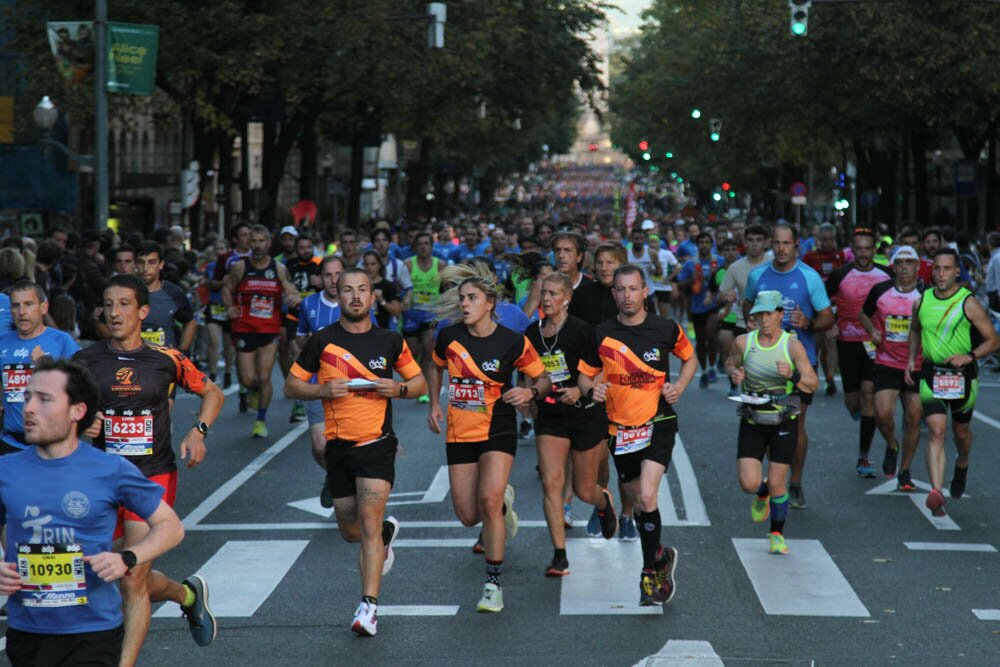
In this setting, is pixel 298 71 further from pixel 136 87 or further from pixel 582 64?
pixel 582 64

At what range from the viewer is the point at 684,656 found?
8078 mm

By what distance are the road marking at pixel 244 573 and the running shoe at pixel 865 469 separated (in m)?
4.86

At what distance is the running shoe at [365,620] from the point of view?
27.8 feet

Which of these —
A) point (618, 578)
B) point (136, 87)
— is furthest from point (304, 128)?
point (618, 578)

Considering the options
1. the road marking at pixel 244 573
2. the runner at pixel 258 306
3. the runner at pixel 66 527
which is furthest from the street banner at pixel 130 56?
the runner at pixel 66 527

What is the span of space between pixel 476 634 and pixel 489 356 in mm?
1602

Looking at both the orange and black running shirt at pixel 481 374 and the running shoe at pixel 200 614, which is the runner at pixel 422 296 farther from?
the running shoe at pixel 200 614

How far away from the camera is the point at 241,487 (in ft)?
44.2

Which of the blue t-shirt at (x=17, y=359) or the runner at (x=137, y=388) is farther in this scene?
the blue t-shirt at (x=17, y=359)

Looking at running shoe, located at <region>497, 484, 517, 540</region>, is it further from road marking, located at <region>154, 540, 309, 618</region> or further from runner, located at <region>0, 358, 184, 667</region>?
runner, located at <region>0, 358, 184, 667</region>

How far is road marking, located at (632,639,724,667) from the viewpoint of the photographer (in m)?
7.93

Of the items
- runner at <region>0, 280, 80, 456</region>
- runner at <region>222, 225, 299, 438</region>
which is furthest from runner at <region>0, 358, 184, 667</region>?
runner at <region>222, 225, 299, 438</region>

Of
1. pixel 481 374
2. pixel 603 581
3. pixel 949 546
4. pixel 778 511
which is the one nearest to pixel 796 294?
pixel 949 546

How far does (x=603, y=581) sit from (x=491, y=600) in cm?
97
